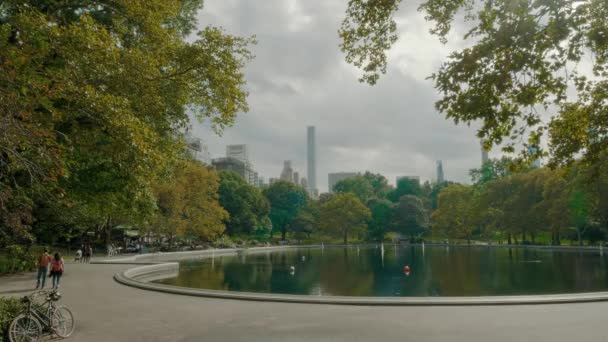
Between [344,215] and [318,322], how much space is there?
226 ft

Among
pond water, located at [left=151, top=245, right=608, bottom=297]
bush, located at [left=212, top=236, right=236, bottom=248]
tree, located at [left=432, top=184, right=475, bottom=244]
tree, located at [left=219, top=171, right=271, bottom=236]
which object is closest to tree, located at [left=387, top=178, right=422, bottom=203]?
tree, located at [left=432, top=184, right=475, bottom=244]

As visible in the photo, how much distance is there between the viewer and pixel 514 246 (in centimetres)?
6184

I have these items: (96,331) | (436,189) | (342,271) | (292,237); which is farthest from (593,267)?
(436,189)

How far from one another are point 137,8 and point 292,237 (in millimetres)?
85201

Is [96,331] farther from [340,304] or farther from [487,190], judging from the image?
[487,190]

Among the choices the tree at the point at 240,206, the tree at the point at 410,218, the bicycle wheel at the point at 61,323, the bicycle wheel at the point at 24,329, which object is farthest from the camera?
the tree at the point at 410,218

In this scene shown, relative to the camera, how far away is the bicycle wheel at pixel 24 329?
28.1ft

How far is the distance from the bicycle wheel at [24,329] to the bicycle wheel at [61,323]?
1.61ft

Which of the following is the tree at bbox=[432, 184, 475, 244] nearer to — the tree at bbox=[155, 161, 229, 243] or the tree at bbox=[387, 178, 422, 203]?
the tree at bbox=[387, 178, 422, 203]

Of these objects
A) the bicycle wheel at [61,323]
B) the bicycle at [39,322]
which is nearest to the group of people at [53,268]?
the bicycle wheel at [61,323]

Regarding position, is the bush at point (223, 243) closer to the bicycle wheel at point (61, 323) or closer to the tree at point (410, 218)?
the tree at point (410, 218)

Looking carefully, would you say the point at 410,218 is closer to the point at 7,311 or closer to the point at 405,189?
the point at 405,189

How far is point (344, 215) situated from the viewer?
261ft

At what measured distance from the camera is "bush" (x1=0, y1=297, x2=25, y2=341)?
28.5 ft
